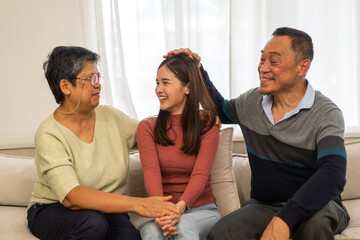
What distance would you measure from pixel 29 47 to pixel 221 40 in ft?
4.76

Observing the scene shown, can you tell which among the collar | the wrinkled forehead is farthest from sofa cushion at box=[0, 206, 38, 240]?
the wrinkled forehead

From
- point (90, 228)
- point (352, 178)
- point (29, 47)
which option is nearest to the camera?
point (90, 228)

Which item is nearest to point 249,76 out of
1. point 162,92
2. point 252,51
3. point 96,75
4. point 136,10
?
point 252,51

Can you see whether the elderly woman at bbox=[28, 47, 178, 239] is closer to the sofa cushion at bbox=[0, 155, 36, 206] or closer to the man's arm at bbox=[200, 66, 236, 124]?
the sofa cushion at bbox=[0, 155, 36, 206]

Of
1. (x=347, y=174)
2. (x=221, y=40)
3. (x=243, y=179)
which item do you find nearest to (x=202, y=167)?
(x=243, y=179)

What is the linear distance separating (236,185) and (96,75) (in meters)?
0.95

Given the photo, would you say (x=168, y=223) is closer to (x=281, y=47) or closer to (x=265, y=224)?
(x=265, y=224)

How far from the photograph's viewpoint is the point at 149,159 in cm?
211

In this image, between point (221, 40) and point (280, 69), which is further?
point (221, 40)

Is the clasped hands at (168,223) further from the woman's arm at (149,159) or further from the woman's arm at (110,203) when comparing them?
the woman's arm at (149,159)

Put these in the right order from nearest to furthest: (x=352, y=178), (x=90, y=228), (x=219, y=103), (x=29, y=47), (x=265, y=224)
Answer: (x=90, y=228), (x=265, y=224), (x=219, y=103), (x=352, y=178), (x=29, y=47)

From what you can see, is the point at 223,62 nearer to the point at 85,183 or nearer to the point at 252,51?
the point at 252,51

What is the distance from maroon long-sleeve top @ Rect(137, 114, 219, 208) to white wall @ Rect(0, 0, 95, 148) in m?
1.49

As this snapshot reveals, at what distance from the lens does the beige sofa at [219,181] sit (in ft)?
7.61
